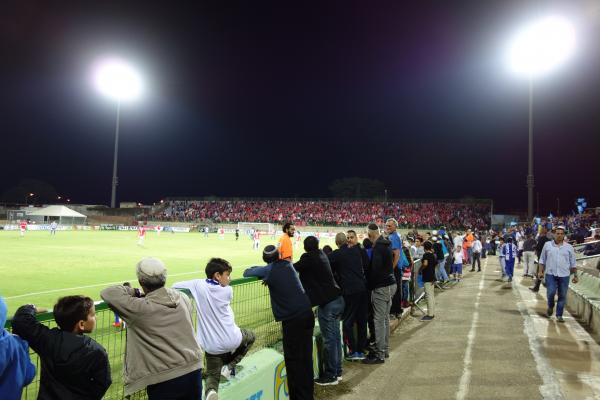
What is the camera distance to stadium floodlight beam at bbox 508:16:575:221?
75.2 feet

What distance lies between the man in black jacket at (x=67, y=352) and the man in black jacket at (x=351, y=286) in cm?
405

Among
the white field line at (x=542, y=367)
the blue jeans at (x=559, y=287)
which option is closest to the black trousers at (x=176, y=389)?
the white field line at (x=542, y=367)

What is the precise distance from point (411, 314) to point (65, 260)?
15903 mm

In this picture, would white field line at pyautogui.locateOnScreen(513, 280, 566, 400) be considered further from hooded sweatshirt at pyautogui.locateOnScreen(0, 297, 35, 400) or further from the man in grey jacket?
hooded sweatshirt at pyautogui.locateOnScreen(0, 297, 35, 400)

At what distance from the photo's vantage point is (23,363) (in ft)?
7.82

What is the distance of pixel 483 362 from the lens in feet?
21.4

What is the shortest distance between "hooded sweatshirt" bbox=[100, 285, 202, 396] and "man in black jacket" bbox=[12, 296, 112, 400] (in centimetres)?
22

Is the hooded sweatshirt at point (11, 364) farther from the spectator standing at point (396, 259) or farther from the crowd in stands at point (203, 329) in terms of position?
the spectator standing at point (396, 259)

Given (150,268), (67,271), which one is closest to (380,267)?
(150,268)

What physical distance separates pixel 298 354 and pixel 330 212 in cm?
6520

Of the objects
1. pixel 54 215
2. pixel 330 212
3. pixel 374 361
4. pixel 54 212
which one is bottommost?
pixel 374 361

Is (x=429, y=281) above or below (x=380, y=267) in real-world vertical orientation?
below

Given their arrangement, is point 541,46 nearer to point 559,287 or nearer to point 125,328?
point 559,287

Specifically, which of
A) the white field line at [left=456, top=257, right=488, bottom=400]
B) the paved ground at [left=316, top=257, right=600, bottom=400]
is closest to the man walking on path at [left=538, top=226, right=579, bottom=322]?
the paved ground at [left=316, top=257, right=600, bottom=400]
